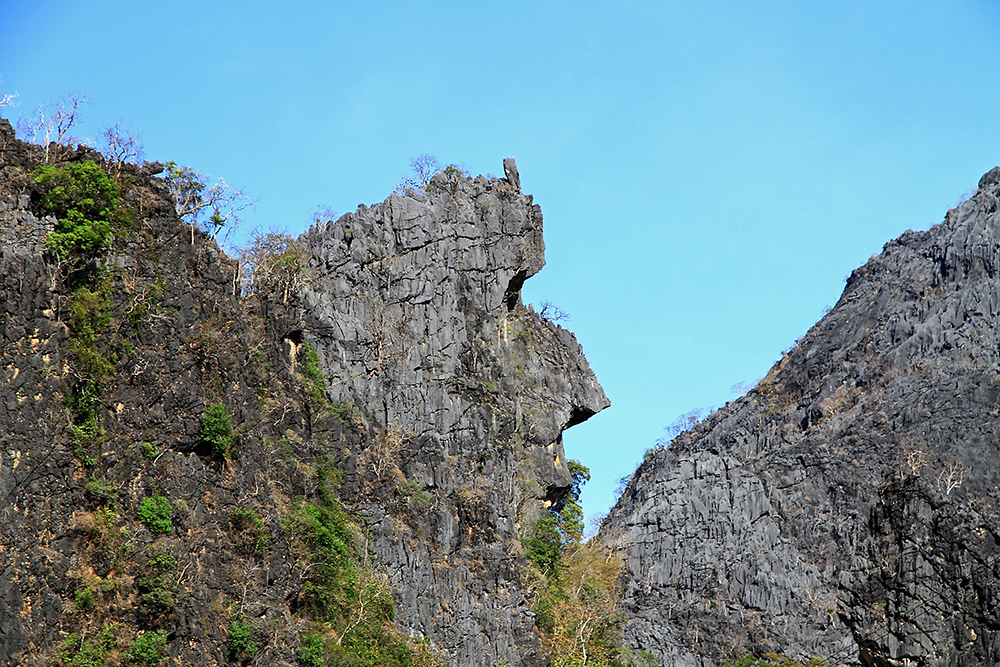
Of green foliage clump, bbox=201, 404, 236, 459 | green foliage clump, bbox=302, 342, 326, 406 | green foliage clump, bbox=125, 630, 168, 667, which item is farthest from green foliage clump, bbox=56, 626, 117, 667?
green foliage clump, bbox=302, 342, 326, 406

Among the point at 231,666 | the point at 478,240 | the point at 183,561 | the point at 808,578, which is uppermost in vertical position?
the point at 478,240

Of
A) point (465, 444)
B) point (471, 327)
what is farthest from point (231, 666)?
point (471, 327)

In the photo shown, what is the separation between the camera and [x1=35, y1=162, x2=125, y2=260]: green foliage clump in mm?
37969

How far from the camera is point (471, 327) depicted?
51.8 meters

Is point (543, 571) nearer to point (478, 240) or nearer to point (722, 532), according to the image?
point (478, 240)

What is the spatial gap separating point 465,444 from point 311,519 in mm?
9116

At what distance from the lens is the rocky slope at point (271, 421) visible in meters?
34.7

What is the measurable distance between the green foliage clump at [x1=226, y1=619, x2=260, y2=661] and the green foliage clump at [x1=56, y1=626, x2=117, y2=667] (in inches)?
163

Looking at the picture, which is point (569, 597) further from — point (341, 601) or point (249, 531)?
point (249, 531)

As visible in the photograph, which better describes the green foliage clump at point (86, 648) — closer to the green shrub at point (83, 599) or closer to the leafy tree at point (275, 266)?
the green shrub at point (83, 599)

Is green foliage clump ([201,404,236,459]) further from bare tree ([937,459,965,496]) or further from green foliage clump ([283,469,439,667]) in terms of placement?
bare tree ([937,459,965,496])

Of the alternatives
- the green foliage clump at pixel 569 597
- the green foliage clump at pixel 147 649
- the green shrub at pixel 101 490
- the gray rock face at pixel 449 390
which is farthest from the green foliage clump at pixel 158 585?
the green foliage clump at pixel 569 597

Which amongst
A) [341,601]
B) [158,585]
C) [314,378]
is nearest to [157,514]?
[158,585]

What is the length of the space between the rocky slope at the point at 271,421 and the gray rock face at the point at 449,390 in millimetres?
95
